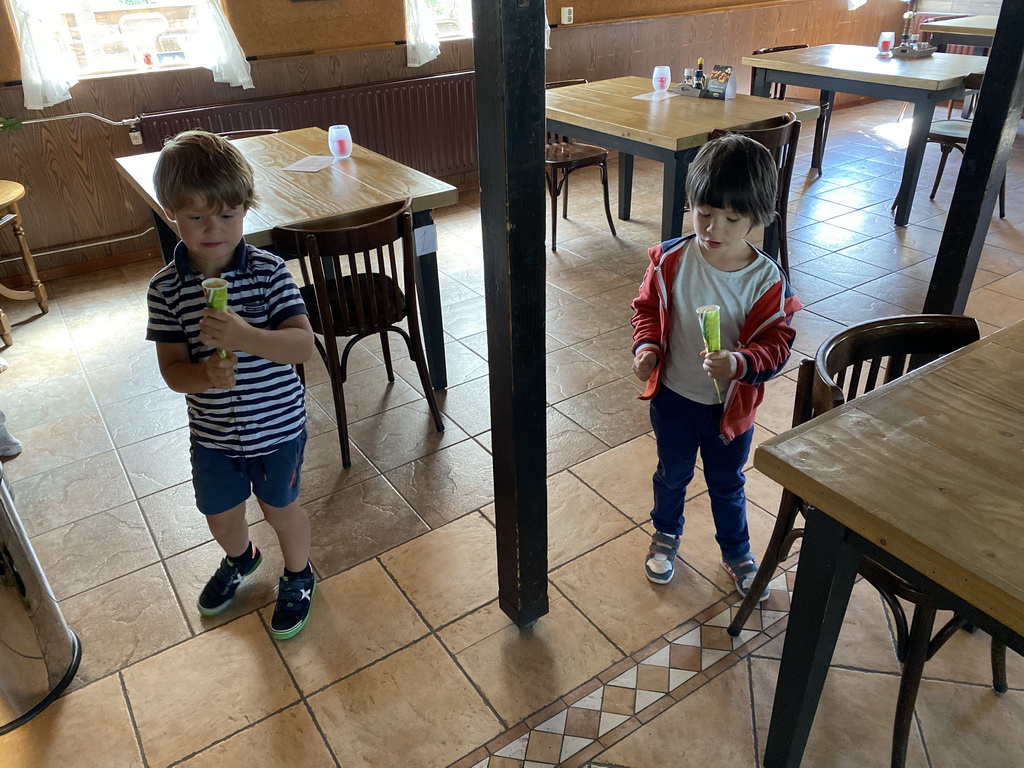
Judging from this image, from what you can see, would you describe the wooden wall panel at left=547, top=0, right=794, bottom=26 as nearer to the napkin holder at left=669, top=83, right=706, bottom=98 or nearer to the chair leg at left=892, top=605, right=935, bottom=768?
the napkin holder at left=669, top=83, right=706, bottom=98

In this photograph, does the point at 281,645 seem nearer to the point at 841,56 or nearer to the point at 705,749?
the point at 705,749

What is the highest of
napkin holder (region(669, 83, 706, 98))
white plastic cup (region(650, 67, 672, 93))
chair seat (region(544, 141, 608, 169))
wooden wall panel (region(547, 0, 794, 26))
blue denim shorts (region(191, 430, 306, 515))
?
wooden wall panel (region(547, 0, 794, 26))

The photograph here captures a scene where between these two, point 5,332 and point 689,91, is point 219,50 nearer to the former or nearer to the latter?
point 5,332

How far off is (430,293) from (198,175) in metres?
1.25

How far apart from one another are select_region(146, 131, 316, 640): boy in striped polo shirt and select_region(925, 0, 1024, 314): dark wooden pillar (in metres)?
1.64

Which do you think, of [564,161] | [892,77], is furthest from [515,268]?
[892,77]

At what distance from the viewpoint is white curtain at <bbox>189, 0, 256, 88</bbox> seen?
3.88 metres

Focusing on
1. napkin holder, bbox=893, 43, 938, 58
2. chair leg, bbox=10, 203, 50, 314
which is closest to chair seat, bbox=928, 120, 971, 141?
napkin holder, bbox=893, 43, 938, 58

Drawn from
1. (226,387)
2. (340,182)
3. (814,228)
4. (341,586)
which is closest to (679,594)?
(341,586)

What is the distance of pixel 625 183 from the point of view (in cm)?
434

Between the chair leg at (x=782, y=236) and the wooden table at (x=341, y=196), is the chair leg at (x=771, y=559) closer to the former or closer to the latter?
the wooden table at (x=341, y=196)

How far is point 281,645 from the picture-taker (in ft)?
5.80

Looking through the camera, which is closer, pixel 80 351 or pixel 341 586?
pixel 341 586

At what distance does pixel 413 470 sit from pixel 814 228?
2.93 meters
